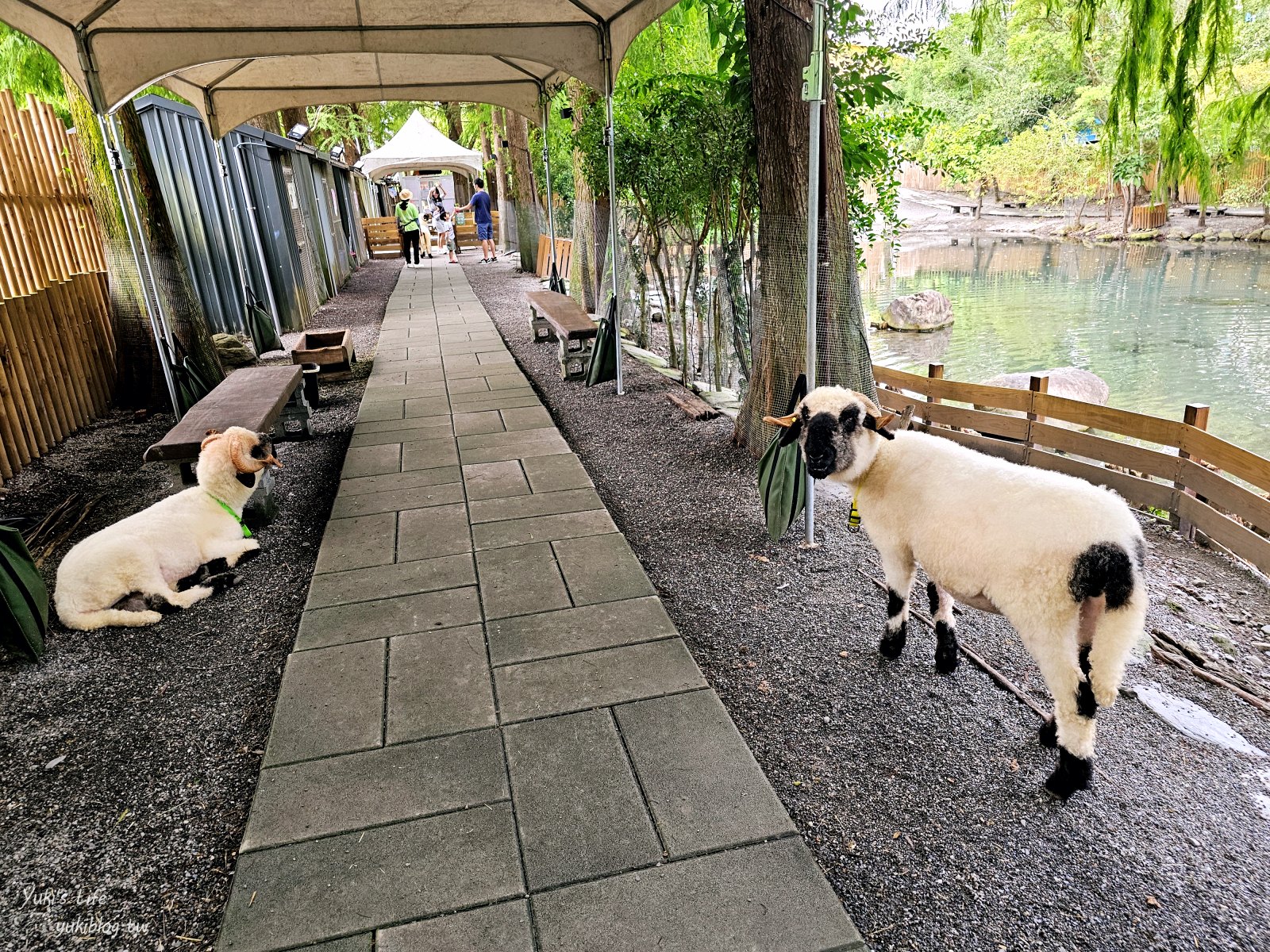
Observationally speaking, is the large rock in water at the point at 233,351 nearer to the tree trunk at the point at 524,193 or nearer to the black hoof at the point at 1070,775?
the black hoof at the point at 1070,775

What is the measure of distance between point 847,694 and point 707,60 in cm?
1138

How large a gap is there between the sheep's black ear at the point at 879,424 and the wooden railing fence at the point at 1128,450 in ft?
8.73

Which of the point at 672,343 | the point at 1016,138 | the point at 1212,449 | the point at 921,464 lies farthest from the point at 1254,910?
the point at 1016,138

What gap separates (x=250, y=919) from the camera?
2.08 metres

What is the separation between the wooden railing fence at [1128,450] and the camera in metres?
4.32

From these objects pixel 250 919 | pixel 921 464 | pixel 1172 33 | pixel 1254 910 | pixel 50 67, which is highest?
pixel 50 67

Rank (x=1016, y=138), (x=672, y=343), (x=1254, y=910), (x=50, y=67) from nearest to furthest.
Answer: (x=1254, y=910), (x=50, y=67), (x=672, y=343), (x=1016, y=138)

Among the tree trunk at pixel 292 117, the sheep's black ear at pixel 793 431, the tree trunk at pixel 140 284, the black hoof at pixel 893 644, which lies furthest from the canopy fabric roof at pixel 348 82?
the tree trunk at pixel 292 117

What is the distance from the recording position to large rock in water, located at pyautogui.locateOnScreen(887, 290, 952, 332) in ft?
54.6

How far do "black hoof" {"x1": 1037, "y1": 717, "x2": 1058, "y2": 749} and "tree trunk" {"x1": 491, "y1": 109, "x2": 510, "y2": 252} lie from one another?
18365mm

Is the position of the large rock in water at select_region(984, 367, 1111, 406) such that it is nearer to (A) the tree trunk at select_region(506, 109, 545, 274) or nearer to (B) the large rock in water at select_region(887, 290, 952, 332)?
(B) the large rock in water at select_region(887, 290, 952, 332)

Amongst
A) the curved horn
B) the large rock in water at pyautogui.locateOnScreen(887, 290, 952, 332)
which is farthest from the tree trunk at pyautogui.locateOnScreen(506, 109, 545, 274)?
the curved horn

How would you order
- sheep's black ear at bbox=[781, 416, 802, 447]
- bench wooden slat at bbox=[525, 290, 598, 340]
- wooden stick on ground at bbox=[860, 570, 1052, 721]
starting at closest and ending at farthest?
1. wooden stick on ground at bbox=[860, 570, 1052, 721]
2. sheep's black ear at bbox=[781, 416, 802, 447]
3. bench wooden slat at bbox=[525, 290, 598, 340]

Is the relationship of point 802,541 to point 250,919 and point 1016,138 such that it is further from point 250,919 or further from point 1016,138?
point 1016,138
